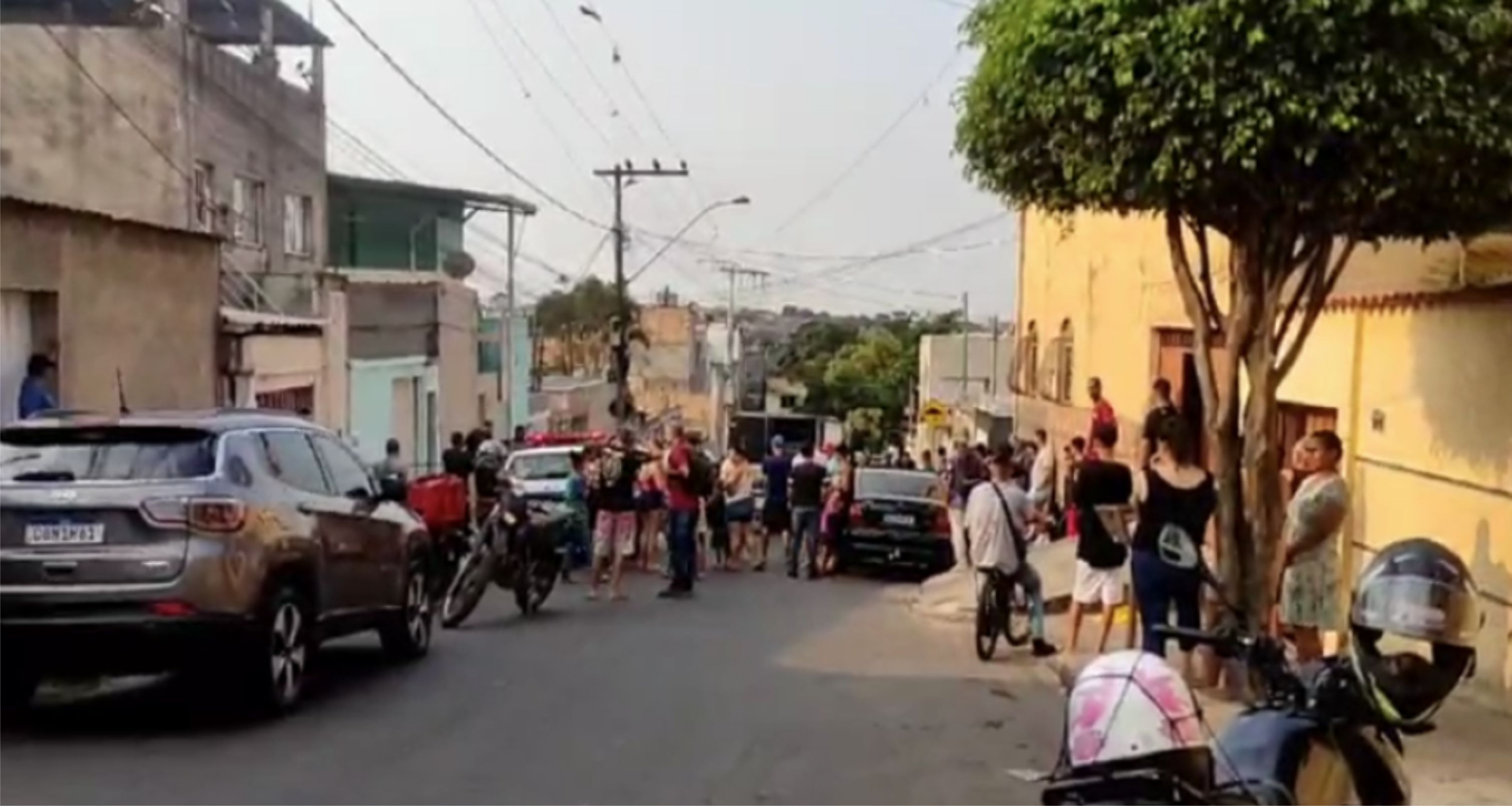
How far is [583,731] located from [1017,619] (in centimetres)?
647

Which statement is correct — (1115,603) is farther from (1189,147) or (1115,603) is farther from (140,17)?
(140,17)

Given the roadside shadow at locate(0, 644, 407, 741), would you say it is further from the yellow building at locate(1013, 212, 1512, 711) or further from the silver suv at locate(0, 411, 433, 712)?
the yellow building at locate(1013, 212, 1512, 711)

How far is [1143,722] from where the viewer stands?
439 centimetres

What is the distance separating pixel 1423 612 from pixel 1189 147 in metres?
6.16

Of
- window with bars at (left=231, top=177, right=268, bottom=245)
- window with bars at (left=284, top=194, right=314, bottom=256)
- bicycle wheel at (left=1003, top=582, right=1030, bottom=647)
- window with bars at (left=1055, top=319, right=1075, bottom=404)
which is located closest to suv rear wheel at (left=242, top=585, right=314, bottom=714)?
bicycle wheel at (left=1003, top=582, right=1030, bottom=647)

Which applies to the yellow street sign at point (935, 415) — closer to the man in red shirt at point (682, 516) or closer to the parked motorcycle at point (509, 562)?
the man in red shirt at point (682, 516)

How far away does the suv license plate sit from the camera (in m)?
10.7

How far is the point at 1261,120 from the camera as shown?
1121cm

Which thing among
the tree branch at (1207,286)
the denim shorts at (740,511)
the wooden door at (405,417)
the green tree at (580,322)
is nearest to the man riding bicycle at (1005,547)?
the tree branch at (1207,286)

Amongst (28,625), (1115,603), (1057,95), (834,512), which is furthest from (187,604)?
(834,512)

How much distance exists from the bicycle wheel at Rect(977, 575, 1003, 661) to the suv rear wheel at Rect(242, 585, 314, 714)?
5.76 m

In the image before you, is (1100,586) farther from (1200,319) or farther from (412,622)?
(412,622)

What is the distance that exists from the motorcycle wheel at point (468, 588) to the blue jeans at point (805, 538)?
8.64 m

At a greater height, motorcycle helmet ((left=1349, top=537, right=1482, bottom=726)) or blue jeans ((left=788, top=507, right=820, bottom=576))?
motorcycle helmet ((left=1349, top=537, right=1482, bottom=726))
